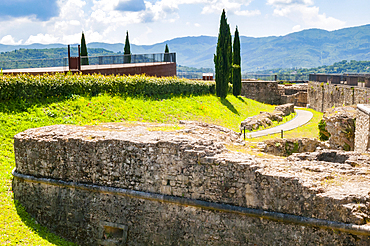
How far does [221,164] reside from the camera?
8.91 meters

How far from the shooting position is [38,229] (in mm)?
10859

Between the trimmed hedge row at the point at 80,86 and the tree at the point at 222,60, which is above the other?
the tree at the point at 222,60

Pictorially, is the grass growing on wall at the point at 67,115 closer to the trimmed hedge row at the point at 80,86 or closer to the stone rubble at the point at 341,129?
the trimmed hedge row at the point at 80,86

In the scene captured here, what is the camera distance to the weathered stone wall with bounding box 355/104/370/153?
12.8 meters

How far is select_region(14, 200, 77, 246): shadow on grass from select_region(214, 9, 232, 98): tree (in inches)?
973

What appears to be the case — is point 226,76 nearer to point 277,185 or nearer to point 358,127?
point 358,127

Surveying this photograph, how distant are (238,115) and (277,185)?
2294 centimetres

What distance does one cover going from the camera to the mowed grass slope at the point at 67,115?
10594 millimetres

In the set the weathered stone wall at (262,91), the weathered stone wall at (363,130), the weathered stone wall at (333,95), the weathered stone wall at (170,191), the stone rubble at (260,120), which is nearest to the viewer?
the weathered stone wall at (170,191)

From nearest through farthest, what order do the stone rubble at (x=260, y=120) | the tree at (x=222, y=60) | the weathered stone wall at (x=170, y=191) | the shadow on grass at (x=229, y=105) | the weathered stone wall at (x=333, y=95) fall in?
the weathered stone wall at (x=170, y=191), the stone rubble at (x=260, y=120), the weathered stone wall at (x=333, y=95), the shadow on grass at (x=229, y=105), the tree at (x=222, y=60)

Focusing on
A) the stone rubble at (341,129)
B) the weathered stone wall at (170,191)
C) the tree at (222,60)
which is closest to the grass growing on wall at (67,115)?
the weathered stone wall at (170,191)

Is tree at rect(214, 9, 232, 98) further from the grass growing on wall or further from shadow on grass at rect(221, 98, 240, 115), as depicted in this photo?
the grass growing on wall

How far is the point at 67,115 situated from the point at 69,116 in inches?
6.9

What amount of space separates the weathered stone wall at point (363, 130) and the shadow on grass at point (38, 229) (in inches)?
445
